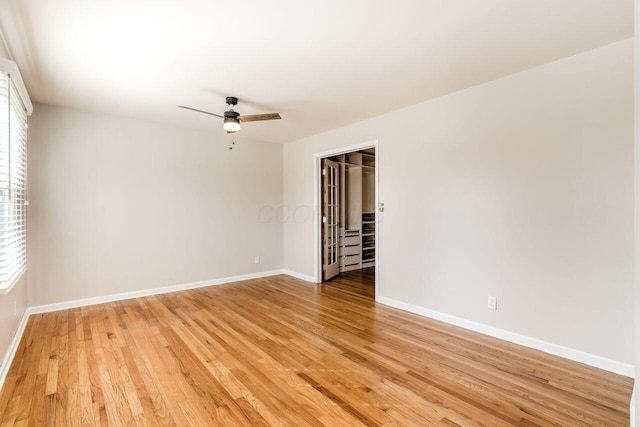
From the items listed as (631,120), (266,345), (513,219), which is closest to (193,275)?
(266,345)

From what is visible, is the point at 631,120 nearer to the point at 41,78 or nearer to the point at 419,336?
the point at 419,336

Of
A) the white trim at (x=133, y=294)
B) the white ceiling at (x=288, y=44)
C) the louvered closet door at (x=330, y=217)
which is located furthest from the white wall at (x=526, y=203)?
the white trim at (x=133, y=294)

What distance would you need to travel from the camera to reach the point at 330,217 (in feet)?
18.1

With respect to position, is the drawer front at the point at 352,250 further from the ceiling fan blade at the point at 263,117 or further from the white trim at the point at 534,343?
the ceiling fan blade at the point at 263,117

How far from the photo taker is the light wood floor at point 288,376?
1.89 m

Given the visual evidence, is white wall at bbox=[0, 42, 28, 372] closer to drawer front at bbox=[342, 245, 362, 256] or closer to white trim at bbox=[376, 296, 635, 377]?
white trim at bbox=[376, 296, 635, 377]

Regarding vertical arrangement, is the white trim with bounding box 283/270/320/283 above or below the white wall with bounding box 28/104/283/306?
below

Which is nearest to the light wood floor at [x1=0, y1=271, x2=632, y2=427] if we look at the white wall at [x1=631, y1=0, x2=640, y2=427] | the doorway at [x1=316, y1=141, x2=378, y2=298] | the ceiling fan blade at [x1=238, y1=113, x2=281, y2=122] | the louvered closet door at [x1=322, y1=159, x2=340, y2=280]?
the white wall at [x1=631, y1=0, x2=640, y2=427]

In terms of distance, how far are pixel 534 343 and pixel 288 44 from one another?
341cm

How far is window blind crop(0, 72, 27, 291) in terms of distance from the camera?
88.9 inches

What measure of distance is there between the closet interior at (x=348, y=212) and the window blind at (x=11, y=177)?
12.6 feet

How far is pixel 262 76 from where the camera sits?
9.68 feet

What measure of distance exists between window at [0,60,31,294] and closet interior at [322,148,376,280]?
3830 mm

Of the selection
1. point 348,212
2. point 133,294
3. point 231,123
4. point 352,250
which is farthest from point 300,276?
point 231,123
